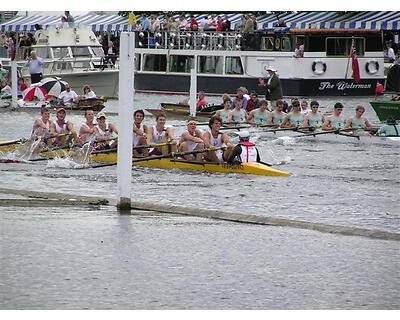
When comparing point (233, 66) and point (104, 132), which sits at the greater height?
point (233, 66)

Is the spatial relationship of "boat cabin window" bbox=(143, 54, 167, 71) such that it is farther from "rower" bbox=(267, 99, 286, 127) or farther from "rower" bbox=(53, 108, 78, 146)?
"rower" bbox=(53, 108, 78, 146)

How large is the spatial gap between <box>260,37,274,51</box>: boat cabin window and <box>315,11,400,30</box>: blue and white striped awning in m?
1.91

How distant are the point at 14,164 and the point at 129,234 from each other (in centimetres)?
983

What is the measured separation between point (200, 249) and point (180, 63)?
104 feet

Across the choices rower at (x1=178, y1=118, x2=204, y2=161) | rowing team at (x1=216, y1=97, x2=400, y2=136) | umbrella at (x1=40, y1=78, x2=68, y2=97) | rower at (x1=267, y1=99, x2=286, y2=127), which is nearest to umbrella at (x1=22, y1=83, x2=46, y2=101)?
umbrella at (x1=40, y1=78, x2=68, y2=97)

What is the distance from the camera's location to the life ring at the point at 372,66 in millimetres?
42938

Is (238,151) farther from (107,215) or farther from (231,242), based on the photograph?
(231,242)

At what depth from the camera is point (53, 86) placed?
37.2 metres

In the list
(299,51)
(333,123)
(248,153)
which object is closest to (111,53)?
(299,51)

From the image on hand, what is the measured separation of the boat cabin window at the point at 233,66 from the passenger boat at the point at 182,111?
8506 millimetres

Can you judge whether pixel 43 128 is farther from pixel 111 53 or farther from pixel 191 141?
pixel 111 53

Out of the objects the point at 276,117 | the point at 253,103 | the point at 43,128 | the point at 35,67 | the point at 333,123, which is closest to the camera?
the point at 43,128

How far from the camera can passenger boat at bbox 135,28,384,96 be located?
42.0m
